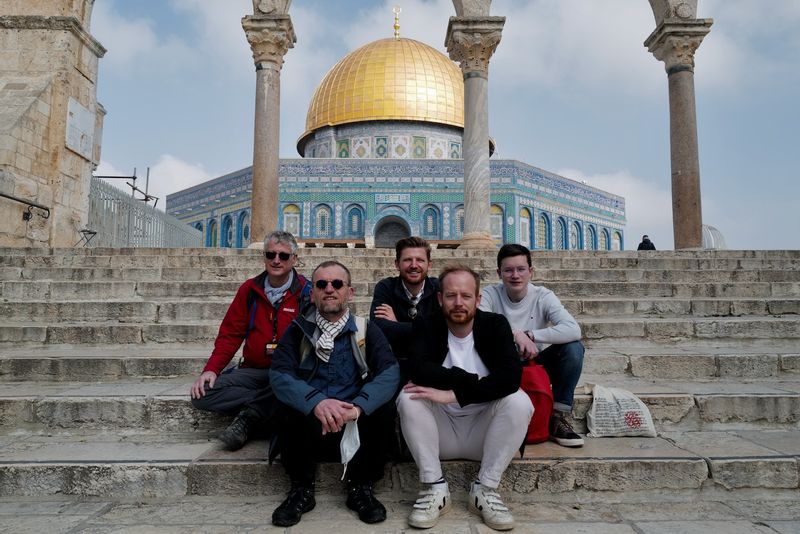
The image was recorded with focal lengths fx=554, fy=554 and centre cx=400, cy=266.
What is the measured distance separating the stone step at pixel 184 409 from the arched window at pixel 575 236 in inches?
1017

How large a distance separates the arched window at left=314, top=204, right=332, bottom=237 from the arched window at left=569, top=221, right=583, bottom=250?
1224 centimetres

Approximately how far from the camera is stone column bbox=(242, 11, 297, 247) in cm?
926

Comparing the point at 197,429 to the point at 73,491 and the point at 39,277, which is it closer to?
the point at 73,491

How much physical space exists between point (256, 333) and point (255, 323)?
56 millimetres

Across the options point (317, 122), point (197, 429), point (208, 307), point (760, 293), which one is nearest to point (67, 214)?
point (208, 307)

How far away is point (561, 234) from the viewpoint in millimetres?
27984

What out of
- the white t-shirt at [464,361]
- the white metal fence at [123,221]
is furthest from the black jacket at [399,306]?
the white metal fence at [123,221]

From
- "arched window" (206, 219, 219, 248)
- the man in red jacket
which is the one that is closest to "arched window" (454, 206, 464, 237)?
"arched window" (206, 219, 219, 248)

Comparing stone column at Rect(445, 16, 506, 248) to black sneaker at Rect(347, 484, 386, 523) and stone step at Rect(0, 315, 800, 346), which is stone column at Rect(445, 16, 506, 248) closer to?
stone step at Rect(0, 315, 800, 346)

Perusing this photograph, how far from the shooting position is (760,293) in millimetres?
5969

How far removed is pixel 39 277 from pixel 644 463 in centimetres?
613

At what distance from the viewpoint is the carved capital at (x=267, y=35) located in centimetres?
934

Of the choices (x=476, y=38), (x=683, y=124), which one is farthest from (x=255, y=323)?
(x=683, y=124)

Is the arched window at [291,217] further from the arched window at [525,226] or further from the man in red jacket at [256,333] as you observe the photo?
the man in red jacket at [256,333]
